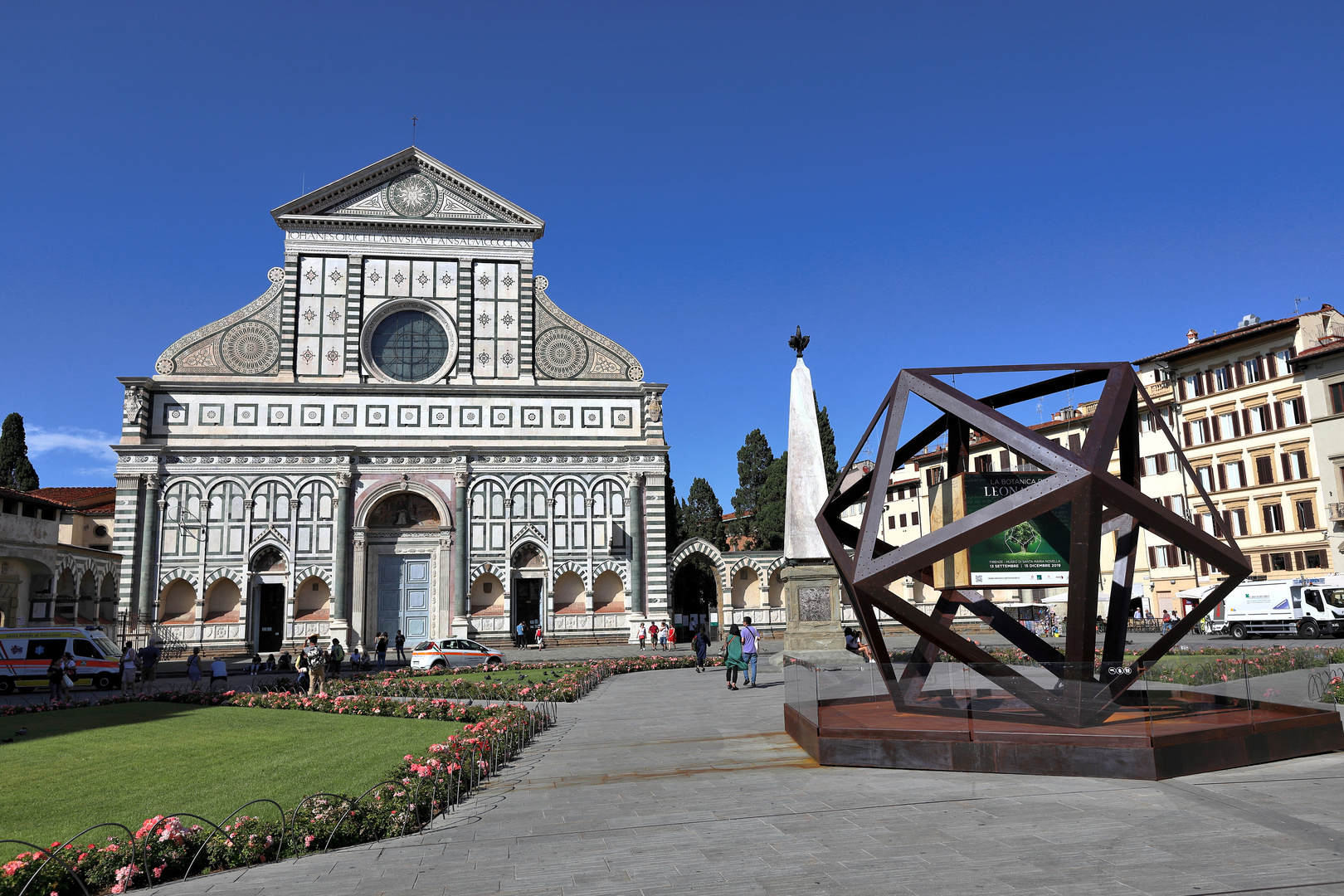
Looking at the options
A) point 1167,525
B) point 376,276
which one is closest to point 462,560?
point 376,276

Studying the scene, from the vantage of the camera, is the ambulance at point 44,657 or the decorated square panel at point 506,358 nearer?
the ambulance at point 44,657

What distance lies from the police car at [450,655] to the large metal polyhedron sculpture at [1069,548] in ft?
70.7

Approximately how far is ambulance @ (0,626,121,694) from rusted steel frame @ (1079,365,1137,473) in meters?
28.8

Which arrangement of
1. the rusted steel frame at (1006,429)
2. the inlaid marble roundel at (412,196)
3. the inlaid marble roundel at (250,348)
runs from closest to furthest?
the rusted steel frame at (1006,429) → the inlaid marble roundel at (250,348) → the inlaid marble roundel at (412,196)

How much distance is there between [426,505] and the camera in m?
41.7

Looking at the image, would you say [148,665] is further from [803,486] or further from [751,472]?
[751,472]

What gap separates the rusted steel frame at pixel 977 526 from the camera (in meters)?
10.2

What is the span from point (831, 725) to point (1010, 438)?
13.4 feet

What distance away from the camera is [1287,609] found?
35.4 m

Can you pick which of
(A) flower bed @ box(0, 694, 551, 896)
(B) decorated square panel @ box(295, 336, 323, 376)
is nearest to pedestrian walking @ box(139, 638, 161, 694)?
(B) decorated square panel @ box(295, 336, 323, 376)

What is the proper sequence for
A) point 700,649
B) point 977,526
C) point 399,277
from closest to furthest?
1. point 977,526
2. point 700,649
3. point 399,277

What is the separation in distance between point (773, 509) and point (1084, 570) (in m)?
44.1

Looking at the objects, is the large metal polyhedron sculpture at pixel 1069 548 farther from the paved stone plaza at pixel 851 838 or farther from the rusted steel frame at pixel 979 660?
the paved stone plaza at pixel 851 838

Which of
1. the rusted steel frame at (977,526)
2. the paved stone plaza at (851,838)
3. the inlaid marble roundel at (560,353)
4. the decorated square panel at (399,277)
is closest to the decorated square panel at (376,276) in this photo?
the decorated square panel at (399,277)
